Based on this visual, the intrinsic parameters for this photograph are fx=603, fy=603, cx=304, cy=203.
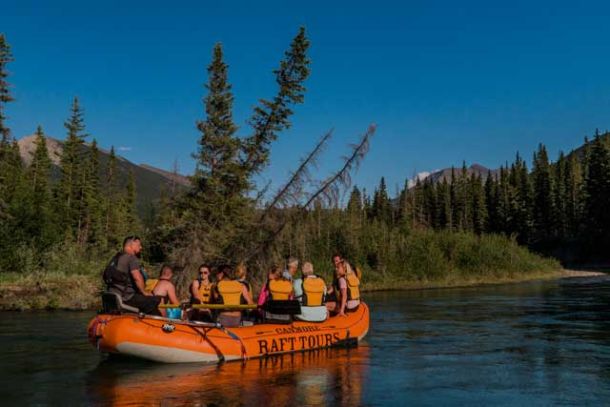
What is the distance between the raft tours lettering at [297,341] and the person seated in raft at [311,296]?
418mm

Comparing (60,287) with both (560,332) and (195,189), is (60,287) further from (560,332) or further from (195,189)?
(560,332)

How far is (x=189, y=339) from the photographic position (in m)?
12.5

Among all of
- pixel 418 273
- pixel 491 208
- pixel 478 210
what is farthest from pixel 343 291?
pixel 491 208

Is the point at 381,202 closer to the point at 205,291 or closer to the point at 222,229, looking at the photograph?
the point at 222,229

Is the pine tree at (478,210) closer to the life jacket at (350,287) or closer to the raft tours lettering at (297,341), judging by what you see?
the life jacket at (350,287)

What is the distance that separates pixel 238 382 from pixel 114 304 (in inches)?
127

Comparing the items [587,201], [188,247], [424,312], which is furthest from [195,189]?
[587,201]

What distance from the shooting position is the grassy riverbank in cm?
2667

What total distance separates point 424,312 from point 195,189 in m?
13.4

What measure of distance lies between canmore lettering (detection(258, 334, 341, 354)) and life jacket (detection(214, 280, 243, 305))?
1.13 m

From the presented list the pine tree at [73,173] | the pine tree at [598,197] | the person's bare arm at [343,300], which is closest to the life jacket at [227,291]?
the person's bare arm at [343,300]

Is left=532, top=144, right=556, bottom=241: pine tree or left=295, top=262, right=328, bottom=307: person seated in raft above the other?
left=532, top=144, right=556, bottom=241: pine tree

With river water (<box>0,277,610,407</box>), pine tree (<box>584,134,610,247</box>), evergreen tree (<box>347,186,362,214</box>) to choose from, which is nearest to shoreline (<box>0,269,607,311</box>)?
river water (<box>0,277,610,407</box>)

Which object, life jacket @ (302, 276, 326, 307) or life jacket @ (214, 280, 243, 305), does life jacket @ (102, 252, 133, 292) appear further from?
life jacket @ (302, 276, 326, 307)
